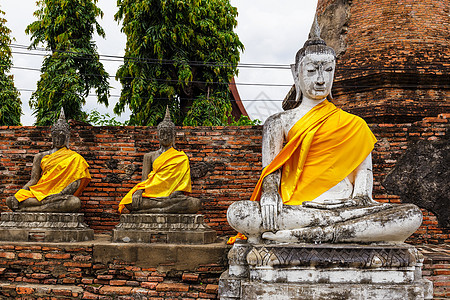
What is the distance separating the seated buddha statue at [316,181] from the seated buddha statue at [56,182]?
3028 millimetres

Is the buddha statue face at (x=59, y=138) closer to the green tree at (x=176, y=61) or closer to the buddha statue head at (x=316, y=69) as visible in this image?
the buddha statue head at (x=316, y=69)

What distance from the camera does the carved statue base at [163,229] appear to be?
4.97 metres

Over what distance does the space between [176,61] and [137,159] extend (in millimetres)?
5437

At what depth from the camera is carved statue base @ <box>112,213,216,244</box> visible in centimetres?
497

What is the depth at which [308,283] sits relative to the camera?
2.78 m

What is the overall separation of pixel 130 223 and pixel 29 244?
1206 millimetres

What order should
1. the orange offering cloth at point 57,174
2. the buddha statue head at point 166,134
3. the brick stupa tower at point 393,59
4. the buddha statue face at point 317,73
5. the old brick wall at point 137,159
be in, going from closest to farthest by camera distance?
the buddha statue face at point 317,73 < the orange offering cloth at point 57,174 < the buddha statue head at point 166,134 < the old brick wall at point 137,159 < the brick stupa tower at point 393,59

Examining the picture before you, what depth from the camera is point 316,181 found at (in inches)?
129

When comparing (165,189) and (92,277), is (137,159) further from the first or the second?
(92,277)

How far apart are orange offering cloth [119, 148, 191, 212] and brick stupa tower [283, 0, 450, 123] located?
171 inches

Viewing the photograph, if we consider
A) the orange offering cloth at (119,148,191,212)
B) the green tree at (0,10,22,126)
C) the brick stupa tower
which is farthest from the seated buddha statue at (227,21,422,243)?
the green tree at (0,10,22,126)

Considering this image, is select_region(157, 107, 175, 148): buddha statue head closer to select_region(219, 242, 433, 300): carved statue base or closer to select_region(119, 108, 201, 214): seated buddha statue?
select_region(119, 108, 201, 214): seated buddha statue

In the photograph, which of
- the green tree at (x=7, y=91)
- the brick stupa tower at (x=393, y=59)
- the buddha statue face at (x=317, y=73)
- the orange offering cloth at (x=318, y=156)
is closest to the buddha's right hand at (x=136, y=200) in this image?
the orange offering cloth at (x=318, y=156)

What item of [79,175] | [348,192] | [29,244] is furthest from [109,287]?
[348,192]
